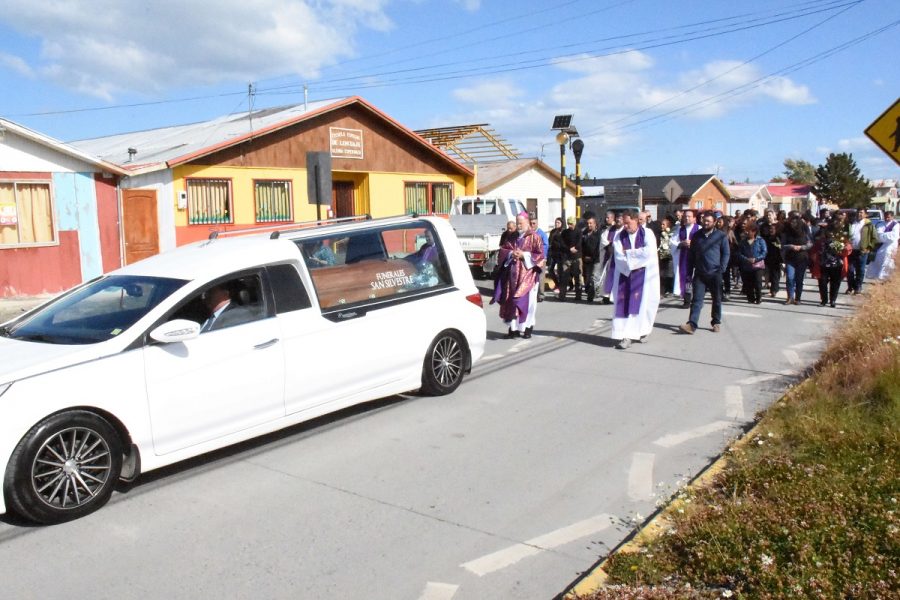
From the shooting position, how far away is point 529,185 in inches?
1371

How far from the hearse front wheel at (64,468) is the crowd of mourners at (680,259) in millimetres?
6574

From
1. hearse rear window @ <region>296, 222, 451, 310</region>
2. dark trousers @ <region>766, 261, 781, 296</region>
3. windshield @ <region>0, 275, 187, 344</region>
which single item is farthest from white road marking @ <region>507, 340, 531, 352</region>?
dark trousers @ <region>766, 261, 781, 296</region>

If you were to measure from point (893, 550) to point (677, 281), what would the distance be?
35.1ft

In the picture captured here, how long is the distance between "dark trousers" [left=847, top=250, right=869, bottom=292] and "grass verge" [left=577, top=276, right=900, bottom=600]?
362 inches

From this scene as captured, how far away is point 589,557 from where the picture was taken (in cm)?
434

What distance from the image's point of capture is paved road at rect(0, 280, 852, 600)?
4.13m

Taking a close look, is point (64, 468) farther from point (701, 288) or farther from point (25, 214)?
point (25, 214)

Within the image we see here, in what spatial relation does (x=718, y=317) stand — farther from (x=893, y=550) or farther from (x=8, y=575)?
(x=8, y=575)

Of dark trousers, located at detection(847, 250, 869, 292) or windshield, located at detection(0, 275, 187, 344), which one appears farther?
dark trousers, located at detection(847, 250, 869, 292)

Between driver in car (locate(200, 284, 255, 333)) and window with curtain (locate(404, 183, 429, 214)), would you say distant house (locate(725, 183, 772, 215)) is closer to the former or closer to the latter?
window with curtain (locate(404, 183, 429, 214))

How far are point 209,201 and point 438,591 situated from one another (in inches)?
708

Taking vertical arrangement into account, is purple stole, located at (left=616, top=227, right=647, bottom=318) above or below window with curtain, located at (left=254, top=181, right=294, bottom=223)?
below

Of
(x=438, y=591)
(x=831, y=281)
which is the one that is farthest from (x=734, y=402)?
(x=831, y=281)

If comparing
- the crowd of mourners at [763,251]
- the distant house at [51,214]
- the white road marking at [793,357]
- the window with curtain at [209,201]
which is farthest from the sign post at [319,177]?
the white road marking at [793,357]
